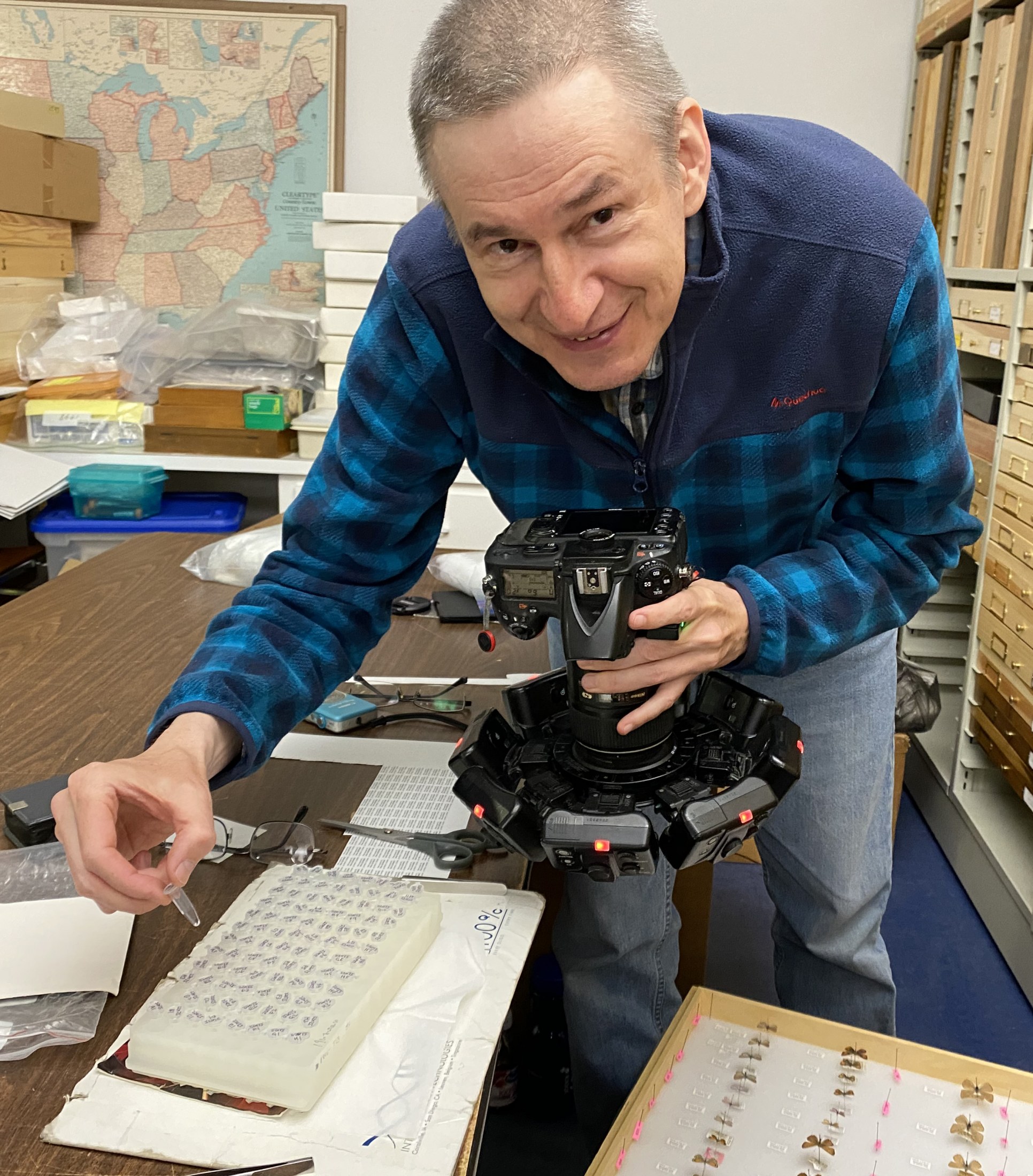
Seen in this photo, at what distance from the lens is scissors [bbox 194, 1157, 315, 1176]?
2.11 ft

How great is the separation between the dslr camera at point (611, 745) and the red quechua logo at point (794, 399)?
275 mm

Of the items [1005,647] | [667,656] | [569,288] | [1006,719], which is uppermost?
[569,288]

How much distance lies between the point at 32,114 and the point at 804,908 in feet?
8.51

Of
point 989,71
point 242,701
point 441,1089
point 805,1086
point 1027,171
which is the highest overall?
point 989,71

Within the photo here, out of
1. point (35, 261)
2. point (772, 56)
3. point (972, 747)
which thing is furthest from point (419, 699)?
point (772, 56)

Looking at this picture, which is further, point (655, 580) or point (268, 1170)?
point (655, 580)

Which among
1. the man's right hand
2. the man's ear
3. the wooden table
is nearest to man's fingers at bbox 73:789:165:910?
the man's right hand

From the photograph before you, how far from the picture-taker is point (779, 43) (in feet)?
9.21

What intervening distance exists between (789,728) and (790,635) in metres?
0.18

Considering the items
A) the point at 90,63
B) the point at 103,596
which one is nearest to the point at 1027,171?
the point at 103,596

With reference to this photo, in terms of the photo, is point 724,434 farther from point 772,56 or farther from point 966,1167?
point 772,56

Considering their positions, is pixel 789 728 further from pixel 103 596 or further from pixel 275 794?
pixel 103 596

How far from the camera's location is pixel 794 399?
1.04 meters

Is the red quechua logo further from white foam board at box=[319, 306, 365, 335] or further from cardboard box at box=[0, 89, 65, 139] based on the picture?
cardboard box at box=[0, 89, 65, 139]
